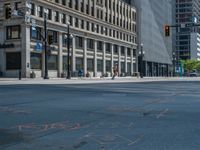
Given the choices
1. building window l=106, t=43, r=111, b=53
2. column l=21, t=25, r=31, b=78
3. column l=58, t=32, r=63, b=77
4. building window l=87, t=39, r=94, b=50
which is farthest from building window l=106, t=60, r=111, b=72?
column l=21, t=25, r=31, b=78

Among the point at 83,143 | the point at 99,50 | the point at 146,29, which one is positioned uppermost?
the point at 146,29

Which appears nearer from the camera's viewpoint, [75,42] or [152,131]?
[152,131]

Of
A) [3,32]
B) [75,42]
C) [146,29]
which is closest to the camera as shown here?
[3,32]

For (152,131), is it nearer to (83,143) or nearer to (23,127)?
(83,143)

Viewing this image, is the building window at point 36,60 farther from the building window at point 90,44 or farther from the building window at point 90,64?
the building window at point 90,44

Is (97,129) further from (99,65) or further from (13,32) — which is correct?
(99,65)

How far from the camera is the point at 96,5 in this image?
84.5 meters

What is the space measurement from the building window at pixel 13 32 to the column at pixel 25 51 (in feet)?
4.92

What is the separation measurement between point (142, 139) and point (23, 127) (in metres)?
2.83

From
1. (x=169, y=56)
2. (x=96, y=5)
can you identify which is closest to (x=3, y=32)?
(x=96, y=5)

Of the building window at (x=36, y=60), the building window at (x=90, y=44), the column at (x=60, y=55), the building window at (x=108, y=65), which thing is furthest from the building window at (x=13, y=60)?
the building window at (x=108, y=65)

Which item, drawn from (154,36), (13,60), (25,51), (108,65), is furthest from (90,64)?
(154,36)

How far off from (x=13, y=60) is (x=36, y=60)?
348cm

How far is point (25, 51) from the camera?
201 feet
